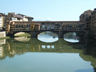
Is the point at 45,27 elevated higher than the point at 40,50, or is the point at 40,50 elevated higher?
the point at 45,27

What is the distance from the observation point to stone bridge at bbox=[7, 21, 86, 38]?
68.7 meters

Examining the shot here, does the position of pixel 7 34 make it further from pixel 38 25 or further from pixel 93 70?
pixel 93 70

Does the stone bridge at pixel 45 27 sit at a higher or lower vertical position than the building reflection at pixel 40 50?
higher

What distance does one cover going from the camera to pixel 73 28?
70125 millimetres

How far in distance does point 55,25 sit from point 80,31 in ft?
32.5

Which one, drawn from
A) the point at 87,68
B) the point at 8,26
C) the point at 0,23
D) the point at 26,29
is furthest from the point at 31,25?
the point at 87,68

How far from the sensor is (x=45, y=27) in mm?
73312

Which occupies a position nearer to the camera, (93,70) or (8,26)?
(93,70)

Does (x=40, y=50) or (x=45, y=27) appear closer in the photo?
(x=40, y=50)

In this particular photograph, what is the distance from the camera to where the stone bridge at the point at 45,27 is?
225ft

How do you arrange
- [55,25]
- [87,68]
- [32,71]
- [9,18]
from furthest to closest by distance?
1. [9,18]
2. [55,25]
3. [87,68]
4. [32,71]

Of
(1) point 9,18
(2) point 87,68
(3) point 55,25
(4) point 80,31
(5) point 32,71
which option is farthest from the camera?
(1) point 9,18

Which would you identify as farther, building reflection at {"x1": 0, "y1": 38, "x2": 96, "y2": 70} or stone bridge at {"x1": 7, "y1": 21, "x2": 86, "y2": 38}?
stone bridge at {"x1": 7, "y1": 21, "x2": 86, "y2": 38}

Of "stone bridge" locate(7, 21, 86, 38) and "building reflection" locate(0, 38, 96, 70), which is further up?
"stone bridge" locate(7, 21, 86, 38)
